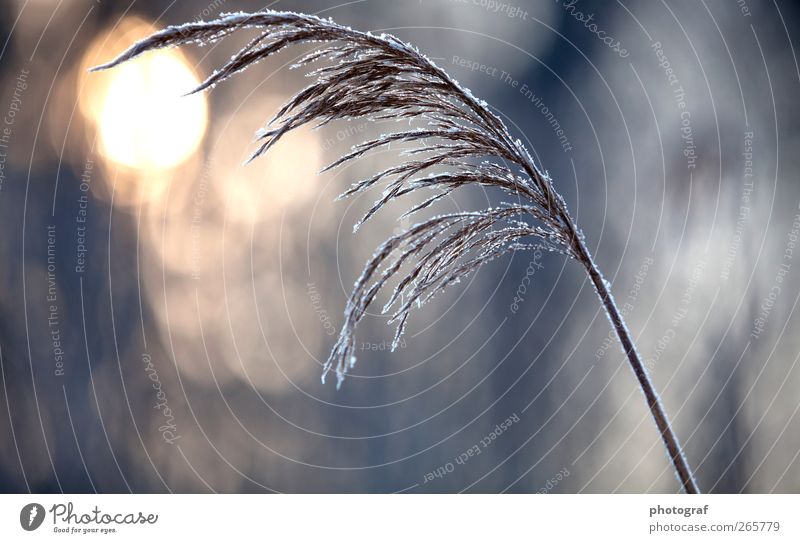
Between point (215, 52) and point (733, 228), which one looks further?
point (215, 52)

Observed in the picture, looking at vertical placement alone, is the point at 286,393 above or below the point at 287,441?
above

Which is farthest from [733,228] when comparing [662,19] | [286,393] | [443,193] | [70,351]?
[70,351]

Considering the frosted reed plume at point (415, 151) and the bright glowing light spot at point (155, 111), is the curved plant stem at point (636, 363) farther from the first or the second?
the bright glowing light spot at point (155, 111)

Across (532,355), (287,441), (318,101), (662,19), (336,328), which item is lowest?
(287,441)

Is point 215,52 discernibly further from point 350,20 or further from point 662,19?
point 662,19

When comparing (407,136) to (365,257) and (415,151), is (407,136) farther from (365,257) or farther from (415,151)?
(365,257)

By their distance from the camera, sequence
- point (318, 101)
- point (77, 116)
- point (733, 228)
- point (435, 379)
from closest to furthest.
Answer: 1. point (318, 101)
2. point (733, 228)
3. point (77, 116)
4. point (435, 379)

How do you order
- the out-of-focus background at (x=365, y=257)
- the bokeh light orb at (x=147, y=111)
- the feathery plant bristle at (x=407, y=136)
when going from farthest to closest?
the bokeh light orb at (x=147, y=111), the out-of-focus background at (x=365, y=257), the feathery plant bristle at (x=407, y=136)

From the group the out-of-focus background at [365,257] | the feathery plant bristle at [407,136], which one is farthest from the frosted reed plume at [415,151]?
the out-of-focus background at [365,257]
